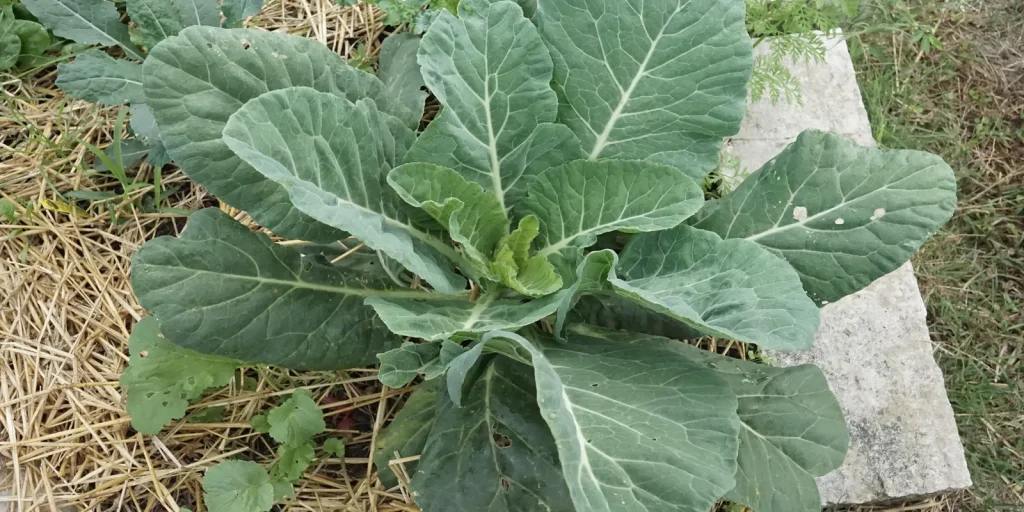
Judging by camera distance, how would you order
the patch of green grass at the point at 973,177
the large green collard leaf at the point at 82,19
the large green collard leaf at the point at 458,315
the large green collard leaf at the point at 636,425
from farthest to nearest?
the patch of green grass at the point at 973,177, the large green collard leaf at the point at 82,19, the large green collard leaf at the point at 458,315, the large green collard leaf at the point at 636,425

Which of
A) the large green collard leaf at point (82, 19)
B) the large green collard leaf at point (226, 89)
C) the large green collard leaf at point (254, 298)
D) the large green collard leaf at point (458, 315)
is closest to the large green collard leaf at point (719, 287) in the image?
the large green collard leaf at point (458, 315)

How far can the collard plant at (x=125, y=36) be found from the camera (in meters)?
1.51

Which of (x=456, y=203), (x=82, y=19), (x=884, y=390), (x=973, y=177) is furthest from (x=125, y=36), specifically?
(x=973, y=177)

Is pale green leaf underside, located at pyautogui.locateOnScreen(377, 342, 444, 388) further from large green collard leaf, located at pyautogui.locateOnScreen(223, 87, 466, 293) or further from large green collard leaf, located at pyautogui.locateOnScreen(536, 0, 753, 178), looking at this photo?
large green collard leaf, located at pyautogui.locateOnScreen(536, 0, 753, 178)

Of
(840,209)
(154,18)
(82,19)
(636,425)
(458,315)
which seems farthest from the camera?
(82,19)

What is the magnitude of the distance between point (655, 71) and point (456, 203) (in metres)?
0.47

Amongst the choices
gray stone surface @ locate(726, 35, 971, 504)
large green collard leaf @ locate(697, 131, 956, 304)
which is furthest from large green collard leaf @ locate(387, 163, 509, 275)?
gray stone surface @ locate(726, 35, 971, 504)

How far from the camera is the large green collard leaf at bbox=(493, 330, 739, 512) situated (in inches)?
36.7

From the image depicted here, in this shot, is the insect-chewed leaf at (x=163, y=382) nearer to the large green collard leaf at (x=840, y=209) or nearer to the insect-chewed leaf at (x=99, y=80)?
the insect-chewed leaf at (x=99, y=80)

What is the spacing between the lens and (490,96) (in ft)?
4.14

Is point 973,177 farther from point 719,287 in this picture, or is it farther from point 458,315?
point 458,315

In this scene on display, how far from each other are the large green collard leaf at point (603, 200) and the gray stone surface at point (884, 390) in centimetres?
70

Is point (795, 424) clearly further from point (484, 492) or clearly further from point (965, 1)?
point (965, 1)

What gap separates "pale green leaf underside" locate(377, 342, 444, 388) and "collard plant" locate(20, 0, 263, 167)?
2.57ft
